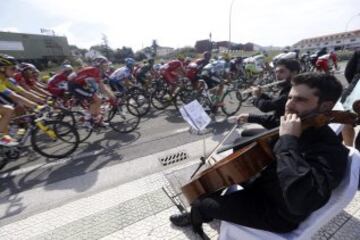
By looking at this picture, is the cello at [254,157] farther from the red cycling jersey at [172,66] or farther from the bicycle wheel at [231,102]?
the red cycling jersey at [172,66]

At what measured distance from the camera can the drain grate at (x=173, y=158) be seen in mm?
4090

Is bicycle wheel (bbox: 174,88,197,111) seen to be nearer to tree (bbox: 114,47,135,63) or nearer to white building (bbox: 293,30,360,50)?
white building (bbox: 293,30,360,50)

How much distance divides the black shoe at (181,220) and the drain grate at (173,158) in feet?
5.13

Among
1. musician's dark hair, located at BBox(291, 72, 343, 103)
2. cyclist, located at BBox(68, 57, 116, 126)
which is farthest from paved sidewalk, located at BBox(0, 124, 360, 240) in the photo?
cyclist, located at BBox(68, 57, 116, 126)

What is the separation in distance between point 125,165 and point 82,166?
77 centimetres

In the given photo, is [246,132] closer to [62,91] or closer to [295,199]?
[295,199]

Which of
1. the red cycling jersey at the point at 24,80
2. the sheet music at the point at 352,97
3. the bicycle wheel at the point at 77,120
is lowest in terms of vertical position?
the bicycle wheel at the point at 77,120

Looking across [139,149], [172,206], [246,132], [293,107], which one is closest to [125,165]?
[139,149]

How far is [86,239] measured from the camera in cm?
244

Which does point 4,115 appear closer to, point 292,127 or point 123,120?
point 123,120

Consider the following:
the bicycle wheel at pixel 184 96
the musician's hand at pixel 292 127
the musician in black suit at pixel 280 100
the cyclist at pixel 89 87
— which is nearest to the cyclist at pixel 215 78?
the bicycle wheel at pixel 184 96

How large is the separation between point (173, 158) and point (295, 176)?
312 centimetres

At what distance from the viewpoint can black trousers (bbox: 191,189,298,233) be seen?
150cm

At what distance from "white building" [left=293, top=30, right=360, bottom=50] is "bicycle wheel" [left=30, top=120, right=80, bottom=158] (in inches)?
1959
